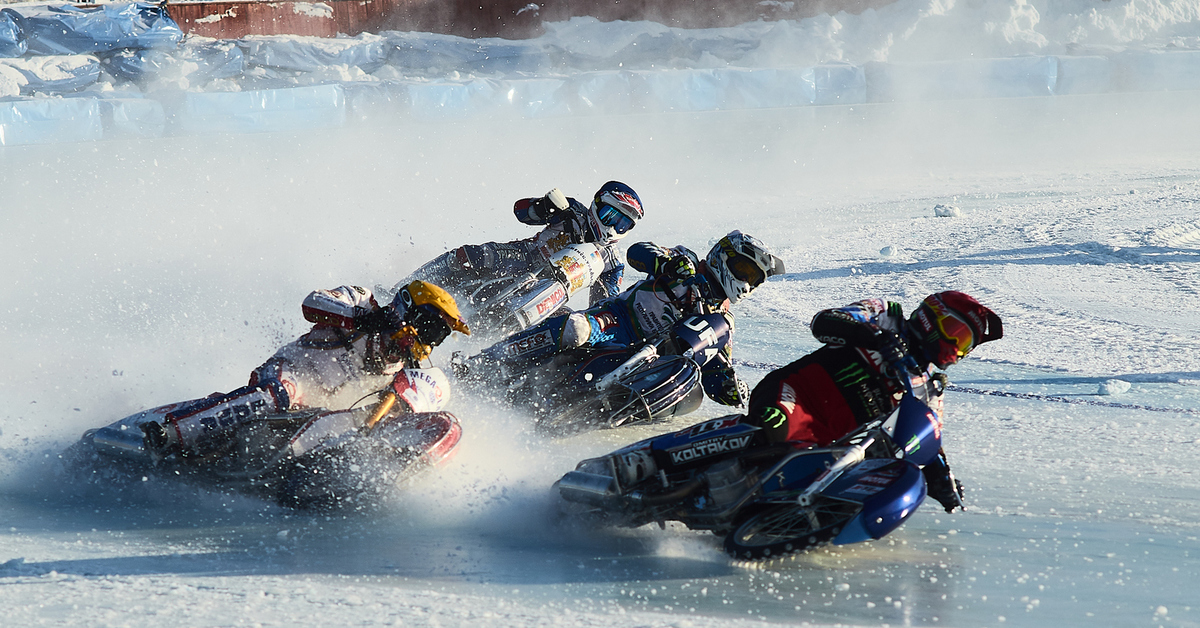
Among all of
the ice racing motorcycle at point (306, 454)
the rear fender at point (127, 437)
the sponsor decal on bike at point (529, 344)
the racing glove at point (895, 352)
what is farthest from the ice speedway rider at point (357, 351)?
the racing glove at point (895, 352)

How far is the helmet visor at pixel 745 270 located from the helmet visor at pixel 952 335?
5.54 ft

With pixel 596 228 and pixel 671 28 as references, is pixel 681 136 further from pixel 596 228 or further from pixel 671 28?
pixel 596 228

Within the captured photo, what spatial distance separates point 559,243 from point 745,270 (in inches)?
89.6

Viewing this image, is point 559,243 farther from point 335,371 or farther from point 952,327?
point 952,327

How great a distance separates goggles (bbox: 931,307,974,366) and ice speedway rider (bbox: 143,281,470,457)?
255cm

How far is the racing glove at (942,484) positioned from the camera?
4.86 m

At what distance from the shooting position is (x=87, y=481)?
5340mm

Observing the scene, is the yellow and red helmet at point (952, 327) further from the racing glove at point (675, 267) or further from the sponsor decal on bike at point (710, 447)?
the racing glove at point (675, 267)

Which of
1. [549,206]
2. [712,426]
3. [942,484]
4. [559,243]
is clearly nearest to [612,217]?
[559,243]

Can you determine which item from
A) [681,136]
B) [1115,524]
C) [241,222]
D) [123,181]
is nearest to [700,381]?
[1115,524]

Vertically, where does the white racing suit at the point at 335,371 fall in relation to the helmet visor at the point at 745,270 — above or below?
below

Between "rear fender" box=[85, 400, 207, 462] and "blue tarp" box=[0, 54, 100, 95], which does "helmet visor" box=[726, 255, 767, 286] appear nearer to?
"rear fender" box=[85, 400, 207, 462]

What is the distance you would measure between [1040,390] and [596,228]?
3589 mm

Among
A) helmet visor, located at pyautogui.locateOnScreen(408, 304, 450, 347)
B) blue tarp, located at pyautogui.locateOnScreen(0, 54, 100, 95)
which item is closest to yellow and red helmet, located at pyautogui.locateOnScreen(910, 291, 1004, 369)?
helmet visor, located at pyautogui.locateOnScreen(408, 304, 450, 347)
